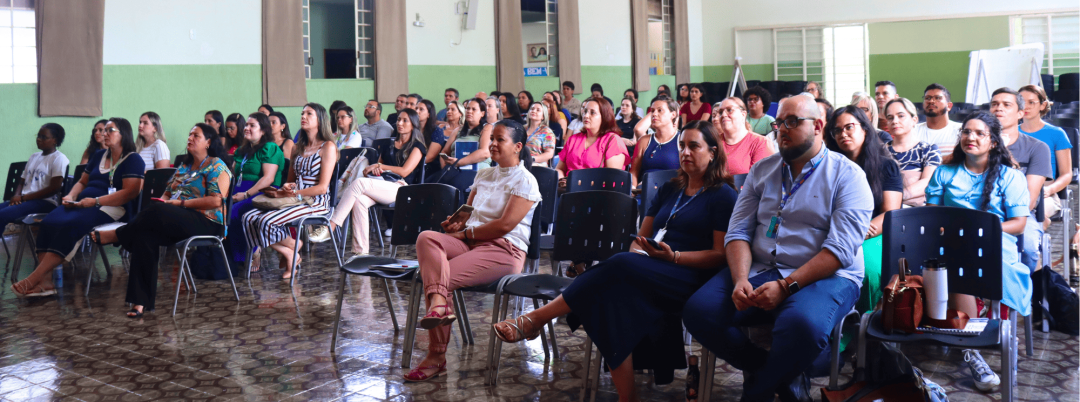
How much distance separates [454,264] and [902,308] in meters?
1.80

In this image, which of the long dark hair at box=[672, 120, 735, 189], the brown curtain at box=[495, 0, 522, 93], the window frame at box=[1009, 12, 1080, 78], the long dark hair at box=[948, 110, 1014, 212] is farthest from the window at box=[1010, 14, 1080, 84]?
the long dark hair at box=[672, 120, 735, 189]

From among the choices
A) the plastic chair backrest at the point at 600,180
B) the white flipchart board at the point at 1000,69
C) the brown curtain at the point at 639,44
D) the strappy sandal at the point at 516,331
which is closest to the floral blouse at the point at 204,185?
the plastic chair backrest at the point at 600,180

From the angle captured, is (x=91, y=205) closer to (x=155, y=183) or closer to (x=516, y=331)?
(x=155, y=183)

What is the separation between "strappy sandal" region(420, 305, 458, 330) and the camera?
131 inches

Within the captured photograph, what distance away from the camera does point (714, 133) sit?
126 inches

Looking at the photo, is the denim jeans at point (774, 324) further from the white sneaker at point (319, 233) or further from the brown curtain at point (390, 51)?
the brown curtain at point (390, 51)

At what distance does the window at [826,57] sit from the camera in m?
16.7

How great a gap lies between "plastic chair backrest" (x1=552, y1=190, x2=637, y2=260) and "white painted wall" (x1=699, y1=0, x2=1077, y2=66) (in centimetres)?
1421

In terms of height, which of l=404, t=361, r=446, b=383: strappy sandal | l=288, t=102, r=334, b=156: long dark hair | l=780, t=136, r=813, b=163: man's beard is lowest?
l=404, t=361, r=446, b=383: strappy sandal

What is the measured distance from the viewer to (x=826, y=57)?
55.1ft

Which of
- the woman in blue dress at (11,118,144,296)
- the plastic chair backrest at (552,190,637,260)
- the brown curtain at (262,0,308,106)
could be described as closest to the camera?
the plastic chair backrest at (552,190,637,260)

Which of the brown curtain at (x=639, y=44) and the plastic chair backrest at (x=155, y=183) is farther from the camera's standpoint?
the brown curtain at (x=639, y=44)

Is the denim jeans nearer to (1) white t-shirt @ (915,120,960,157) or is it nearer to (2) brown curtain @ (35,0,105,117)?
(1) white t-shirt @ (915,120,960,157)

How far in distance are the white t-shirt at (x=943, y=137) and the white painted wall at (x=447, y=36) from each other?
7338 millimetres
